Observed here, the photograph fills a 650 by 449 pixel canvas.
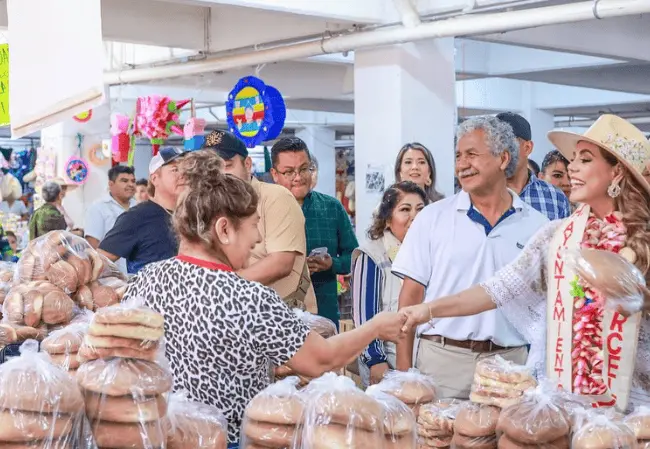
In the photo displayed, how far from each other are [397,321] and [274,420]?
27.8 inches

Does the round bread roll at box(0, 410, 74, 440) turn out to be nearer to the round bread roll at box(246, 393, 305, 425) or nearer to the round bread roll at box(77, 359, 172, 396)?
the round bread roll at box(77, 359, 172, 396)

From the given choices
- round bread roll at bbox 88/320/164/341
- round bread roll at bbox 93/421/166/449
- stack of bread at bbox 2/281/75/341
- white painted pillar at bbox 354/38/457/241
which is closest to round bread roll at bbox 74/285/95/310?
stack of bread at bbox 2/281/75/341

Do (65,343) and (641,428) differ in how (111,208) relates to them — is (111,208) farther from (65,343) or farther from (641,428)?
(641,428)

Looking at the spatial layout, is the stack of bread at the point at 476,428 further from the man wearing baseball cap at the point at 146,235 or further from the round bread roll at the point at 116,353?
the man wearing baseball cap at the point at 146,235

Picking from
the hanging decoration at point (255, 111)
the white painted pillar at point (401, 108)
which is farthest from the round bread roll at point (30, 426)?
the white painted pillar at point (401, 108)

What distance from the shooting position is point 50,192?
29.5ft

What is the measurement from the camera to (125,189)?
326 inches

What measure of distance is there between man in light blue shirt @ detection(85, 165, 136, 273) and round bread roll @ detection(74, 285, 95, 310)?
3.43 metres

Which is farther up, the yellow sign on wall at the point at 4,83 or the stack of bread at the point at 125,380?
the yellow sign on wall at the point at 4,83

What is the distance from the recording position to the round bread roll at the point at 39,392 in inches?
78.9

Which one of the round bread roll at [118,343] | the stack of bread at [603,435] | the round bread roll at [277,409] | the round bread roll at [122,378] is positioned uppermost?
the round bread roll at [118,343]

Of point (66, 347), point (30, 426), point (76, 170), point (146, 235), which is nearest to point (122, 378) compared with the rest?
point (30, 426)

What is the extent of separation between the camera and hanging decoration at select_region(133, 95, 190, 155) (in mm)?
8867

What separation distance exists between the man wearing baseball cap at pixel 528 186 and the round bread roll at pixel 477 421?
228cm
